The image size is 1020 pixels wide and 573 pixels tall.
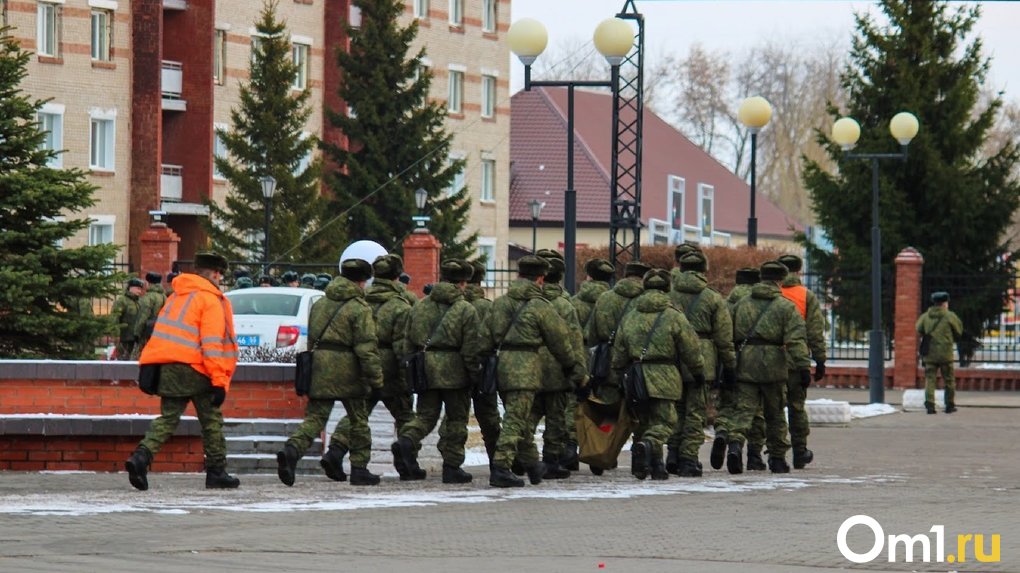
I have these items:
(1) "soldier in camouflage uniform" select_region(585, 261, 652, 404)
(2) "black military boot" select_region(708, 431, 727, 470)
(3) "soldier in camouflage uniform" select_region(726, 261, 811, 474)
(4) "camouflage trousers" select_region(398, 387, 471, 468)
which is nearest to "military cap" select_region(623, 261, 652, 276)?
(1) "soldier in camouflage uniform" select_region(585, 261, 652, 404)

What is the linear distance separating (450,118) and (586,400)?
4569 centimetres

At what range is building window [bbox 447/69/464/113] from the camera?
207ft

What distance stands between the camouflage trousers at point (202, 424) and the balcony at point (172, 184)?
3812cm

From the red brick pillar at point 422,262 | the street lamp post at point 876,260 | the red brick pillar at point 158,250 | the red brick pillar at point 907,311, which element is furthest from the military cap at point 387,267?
the red brick pillar at point 907,311

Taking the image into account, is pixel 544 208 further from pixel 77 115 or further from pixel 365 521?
pixel 365 521

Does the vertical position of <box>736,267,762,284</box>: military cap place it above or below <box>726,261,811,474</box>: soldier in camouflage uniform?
above

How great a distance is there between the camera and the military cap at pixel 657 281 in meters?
16.9

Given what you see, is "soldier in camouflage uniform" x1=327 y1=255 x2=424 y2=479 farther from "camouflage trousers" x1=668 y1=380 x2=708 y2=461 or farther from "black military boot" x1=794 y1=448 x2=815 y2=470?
"black military boot" x1=794 y1=448 x2=815 y2=470

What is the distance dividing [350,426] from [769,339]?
3987 mm

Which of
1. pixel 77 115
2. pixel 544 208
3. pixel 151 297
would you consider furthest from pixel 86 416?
pixel 544 208

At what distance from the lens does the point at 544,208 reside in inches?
2721

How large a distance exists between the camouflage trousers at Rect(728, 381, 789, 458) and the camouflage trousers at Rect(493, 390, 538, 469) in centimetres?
236

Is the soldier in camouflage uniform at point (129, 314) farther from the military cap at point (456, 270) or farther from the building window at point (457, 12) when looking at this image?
the building window at point (457, 12)

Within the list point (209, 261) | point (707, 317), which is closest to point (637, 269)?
point (707, 317)
